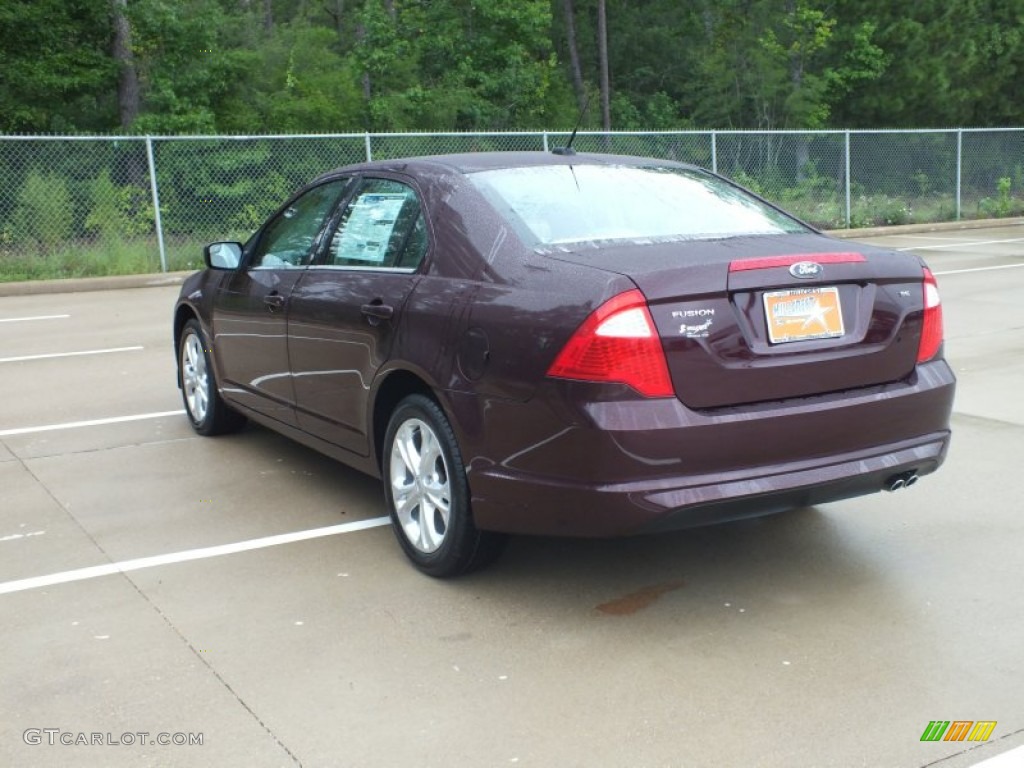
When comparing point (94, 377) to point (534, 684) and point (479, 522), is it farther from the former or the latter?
point (534, 684)

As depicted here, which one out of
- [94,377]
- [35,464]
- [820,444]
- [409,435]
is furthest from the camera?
[94,377]

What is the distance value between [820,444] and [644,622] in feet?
2.83

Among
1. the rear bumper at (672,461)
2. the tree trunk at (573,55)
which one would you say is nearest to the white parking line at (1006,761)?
the rear bumper at (672,461)

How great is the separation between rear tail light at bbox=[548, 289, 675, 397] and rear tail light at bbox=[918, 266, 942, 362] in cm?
117

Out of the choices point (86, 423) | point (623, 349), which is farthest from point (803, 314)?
point (86, 423)

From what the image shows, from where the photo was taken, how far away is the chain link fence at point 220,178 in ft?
54.9

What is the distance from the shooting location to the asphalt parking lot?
3283 millimetres

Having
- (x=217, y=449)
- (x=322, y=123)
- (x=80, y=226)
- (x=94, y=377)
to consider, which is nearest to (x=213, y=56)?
(x=322, y=123)

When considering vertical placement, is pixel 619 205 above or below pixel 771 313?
above

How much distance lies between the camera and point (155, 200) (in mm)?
16625

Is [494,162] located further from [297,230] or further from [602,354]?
[602,354]

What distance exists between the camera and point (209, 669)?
3.77 metres

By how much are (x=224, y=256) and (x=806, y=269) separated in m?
3.42

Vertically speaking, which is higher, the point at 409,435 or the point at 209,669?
the point at 409,435
